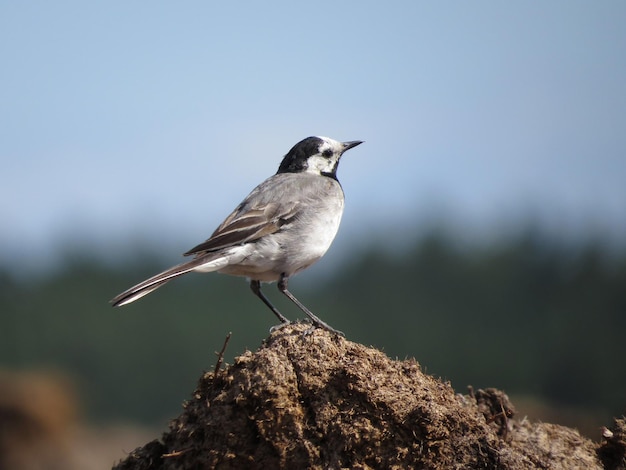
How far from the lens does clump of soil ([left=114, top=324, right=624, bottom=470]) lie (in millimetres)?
7168

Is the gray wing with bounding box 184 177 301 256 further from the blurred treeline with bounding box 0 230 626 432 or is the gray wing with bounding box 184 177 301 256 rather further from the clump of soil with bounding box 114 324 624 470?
the blurred treeline with bounding box 0 230 626 432

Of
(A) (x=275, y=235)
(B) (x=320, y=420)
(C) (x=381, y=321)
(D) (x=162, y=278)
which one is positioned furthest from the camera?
(C) (x=381, y=321)

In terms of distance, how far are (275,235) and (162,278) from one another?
1522 millimetres

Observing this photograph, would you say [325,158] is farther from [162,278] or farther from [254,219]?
[162,278]

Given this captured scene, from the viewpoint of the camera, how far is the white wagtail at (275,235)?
941cm

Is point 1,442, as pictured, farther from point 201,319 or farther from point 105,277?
point 105,277

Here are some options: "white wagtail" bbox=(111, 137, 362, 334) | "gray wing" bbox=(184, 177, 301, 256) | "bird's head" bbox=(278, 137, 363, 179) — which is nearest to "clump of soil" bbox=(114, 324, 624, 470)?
"white wagtail" bbox=(111, 137, 362, 334)

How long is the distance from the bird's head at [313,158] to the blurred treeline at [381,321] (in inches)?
833

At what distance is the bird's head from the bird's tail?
2789mm

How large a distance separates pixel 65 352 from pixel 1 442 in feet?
66.2

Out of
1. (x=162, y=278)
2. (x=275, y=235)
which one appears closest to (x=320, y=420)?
(x=162, y=278)

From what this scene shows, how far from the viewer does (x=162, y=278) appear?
8695mm

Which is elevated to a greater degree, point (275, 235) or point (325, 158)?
point (325, 158)

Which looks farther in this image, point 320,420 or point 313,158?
point 313,158
